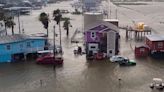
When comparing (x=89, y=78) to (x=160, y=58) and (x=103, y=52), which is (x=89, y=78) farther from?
(x=160, y=58)

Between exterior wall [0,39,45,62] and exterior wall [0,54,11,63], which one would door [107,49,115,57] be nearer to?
exterior wall [0,39,45,62]

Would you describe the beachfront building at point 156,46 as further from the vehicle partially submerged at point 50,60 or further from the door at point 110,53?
the vehicle partially submerged at point 50,60

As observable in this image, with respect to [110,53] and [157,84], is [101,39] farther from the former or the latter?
[157,84]

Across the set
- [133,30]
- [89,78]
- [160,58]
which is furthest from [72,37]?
[89,78]

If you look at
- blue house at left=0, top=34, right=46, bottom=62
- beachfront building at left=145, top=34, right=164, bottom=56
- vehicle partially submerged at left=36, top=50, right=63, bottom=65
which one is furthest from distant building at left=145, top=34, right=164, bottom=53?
blue house at left=0, top=34, right=46, bottom=62

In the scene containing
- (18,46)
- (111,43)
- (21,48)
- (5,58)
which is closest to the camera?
(5,58)

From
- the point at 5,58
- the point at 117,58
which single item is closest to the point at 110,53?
the point at 117,58
